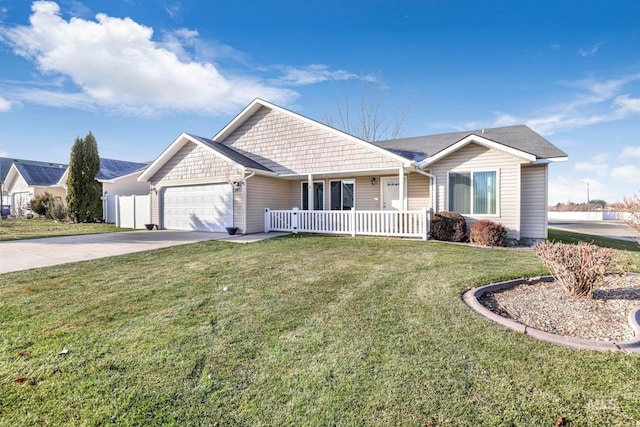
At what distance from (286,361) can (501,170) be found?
1086cm

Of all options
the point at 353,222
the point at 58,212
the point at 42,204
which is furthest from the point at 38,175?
the point at 353,222

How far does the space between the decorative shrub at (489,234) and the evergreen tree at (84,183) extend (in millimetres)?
23371

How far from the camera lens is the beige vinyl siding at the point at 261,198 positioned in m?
13.0

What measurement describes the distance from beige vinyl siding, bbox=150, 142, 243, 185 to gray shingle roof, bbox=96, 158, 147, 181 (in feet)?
33.7

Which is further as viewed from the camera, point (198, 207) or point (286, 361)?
point (198, 207)

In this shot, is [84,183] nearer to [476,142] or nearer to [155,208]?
[155,208]

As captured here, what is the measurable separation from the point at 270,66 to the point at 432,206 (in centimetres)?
1275

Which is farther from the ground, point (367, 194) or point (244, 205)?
point (367, 194)

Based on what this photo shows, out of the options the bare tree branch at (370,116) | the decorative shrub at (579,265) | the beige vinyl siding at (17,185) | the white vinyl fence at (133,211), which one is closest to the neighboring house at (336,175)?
the white vinyl fence at (133,211)

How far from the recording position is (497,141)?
430 inches

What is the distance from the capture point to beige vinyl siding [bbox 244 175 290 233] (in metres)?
13.0

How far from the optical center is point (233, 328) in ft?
11.4

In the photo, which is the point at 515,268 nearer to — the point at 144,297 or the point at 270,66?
the point at 144,297

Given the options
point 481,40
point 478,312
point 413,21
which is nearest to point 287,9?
point 413,21
